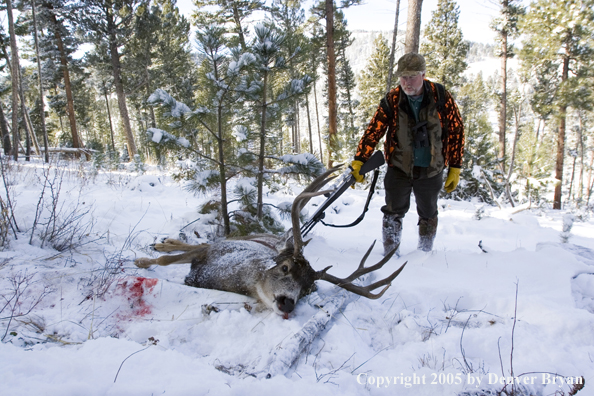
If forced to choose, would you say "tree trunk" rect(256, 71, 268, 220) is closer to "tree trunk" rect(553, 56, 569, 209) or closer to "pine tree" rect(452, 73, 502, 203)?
"pine tree" rect(452, 73, 502, 203)

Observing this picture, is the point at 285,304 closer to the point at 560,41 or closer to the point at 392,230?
the point at 392,230

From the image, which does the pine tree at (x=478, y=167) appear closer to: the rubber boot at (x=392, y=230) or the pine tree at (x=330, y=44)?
the pine tree at (x=330, y=44)

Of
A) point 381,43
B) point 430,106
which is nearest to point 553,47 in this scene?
point 381,43

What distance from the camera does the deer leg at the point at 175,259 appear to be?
10.5 ft

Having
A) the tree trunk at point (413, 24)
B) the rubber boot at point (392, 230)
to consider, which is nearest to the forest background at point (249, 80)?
the rubber boot at point (392, 230)

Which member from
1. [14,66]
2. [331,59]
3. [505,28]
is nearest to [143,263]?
[331,59]

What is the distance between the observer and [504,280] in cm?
296

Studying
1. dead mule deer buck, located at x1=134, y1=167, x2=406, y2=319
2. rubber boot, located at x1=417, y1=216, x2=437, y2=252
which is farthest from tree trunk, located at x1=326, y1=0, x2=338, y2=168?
dead mule deer buck, located at x1=134, y1=167, x2=406, y2=319

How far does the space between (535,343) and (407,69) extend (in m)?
2.45

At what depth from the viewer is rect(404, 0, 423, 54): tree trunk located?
704 centimetres

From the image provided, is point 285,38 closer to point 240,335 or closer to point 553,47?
point 240,335

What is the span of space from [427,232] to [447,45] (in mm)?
20777

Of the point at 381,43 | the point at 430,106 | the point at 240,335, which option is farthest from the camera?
the point at 381,43

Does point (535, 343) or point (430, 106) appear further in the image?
point (430, 106)
